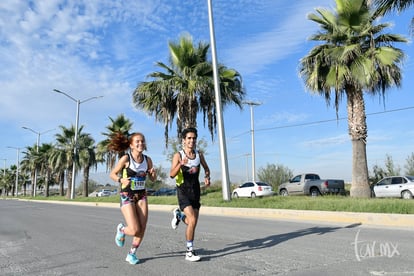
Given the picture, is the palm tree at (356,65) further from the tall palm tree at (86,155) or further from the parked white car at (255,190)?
the tall palm tree at (86,155)

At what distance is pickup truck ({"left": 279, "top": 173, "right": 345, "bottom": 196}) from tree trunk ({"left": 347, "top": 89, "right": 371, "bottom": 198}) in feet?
19.8

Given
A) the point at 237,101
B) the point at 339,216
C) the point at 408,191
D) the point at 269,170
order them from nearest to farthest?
the point at 339,216
the point at 408,191
the point at 237,101
the point at 269,170

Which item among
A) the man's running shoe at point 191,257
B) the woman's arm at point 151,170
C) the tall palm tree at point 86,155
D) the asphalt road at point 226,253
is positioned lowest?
the asphalt road at point 226,253

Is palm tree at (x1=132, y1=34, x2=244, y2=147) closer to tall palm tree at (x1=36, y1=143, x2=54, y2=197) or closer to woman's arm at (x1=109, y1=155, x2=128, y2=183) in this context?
woman's arm at (x1=109, y1=155, x2=128, y2=183)

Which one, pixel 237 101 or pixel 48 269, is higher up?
pixel 237 101

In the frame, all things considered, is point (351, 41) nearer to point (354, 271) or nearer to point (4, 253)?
point (354, 271)

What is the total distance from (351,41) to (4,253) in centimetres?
1536

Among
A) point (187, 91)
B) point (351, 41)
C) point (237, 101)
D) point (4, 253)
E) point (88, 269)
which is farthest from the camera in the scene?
point (237, 101)

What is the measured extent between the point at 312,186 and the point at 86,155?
29.5 m

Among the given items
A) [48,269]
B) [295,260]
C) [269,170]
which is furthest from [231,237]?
[269,170]

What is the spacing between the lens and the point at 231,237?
7.59m

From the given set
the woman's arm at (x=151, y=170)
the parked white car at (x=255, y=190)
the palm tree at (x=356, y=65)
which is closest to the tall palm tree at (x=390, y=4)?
the palm tree at (x=356, y=65)

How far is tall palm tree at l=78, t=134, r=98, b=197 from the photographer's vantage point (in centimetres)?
4428

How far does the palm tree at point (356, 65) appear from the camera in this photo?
15672mm
